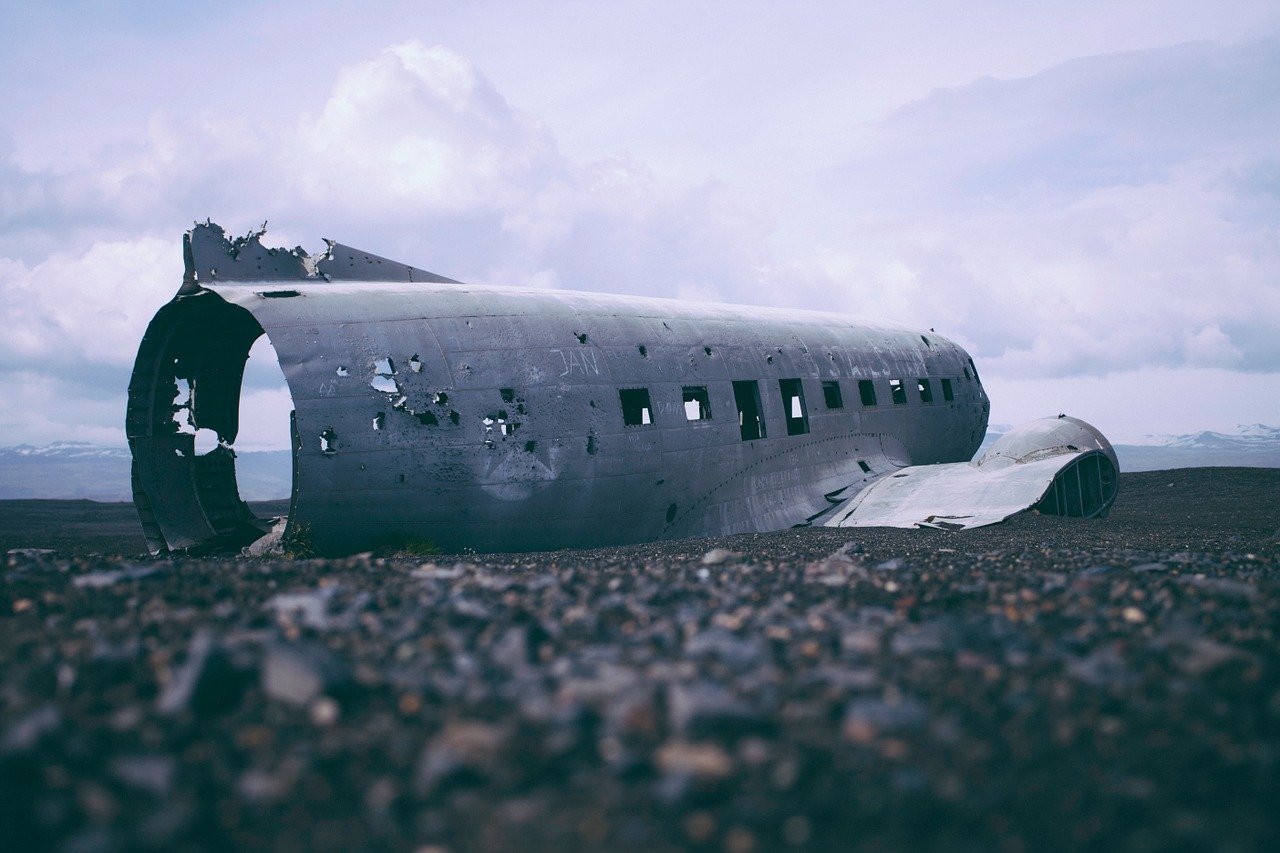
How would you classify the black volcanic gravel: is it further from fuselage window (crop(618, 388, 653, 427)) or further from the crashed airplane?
fuselage window (crop(618, 388, 653, 427))

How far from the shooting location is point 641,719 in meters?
3.84

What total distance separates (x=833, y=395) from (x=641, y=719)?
53.4 feet

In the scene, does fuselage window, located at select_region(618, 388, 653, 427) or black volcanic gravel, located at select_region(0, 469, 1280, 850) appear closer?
black volcanic gravel, located at select_region(0, 469, 1280, 850)

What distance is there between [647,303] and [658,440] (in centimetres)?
319

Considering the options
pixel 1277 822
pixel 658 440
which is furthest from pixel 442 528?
pixel 1277 822

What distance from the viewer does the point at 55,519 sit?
143 ft

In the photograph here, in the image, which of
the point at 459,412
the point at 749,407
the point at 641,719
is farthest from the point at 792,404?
the point at 641,719

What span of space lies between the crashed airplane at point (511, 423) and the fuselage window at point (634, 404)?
55 millimetres

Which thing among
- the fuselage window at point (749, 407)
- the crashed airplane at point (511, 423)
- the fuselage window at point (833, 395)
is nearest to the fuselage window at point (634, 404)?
the crashed airplane at point (511, 423)

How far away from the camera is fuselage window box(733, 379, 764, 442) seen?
57.4ft

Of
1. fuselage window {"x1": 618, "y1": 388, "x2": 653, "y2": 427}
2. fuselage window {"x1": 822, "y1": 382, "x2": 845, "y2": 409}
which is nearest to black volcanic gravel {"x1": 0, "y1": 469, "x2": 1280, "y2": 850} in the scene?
fuselage window {"x1": 618, "y1": 388, "x2": 653, "y2": 427}

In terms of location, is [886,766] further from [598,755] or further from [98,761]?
[98,761]

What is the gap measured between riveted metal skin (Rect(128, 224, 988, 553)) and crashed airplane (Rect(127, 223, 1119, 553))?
3 cm

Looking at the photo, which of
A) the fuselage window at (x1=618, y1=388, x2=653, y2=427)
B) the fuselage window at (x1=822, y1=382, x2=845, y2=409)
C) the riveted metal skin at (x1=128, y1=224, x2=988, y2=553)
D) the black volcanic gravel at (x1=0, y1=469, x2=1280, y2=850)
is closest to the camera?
the black volcanic gravel at (x1=0, y1=469, x2=1280, y2=850)
